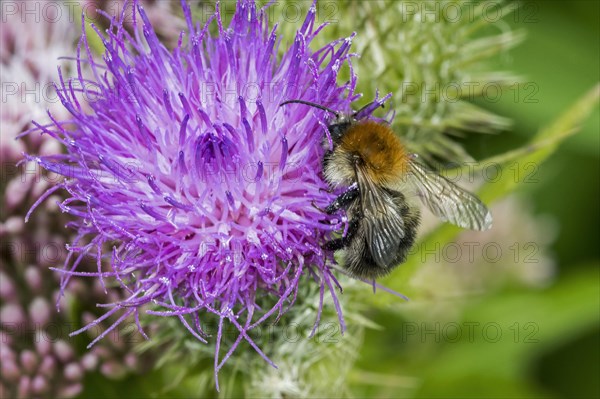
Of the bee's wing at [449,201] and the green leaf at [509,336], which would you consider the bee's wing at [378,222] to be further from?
the green leaf at [509,336]

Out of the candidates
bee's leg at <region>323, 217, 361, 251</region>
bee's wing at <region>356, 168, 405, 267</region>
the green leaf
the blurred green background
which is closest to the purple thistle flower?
bee's leg at <region>323, 217, 361, 251</region>

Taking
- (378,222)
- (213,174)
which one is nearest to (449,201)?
(378,222)

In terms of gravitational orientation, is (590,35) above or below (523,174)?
above

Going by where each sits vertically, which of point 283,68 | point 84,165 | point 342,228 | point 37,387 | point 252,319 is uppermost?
point 283,68

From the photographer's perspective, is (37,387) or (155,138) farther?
(37,387)

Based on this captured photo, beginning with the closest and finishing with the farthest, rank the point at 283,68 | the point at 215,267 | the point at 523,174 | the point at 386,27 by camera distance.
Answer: the point at 215,267
the point at 283,68
the point at 523,174
the point at 386,27

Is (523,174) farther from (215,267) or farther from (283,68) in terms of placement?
(215,267)

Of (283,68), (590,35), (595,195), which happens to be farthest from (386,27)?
(595,195)

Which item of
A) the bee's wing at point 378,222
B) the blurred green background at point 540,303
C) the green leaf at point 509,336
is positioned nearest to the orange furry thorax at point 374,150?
the bee's wing at point 378,222
